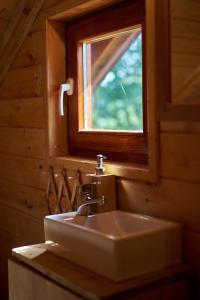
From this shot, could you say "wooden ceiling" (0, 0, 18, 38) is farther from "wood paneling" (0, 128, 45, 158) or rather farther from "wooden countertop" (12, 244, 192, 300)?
"wooden countertop" (12, 244, 192, 300)

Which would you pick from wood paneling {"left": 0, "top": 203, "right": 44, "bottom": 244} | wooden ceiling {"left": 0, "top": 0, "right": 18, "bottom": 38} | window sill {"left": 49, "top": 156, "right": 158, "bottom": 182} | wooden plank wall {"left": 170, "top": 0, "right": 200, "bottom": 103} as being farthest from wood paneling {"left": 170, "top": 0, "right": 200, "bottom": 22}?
wood paneling {"left": 0, "top": 203, "right": 44, "bottom": 244}

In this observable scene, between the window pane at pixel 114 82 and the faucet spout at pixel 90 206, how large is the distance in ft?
1.16

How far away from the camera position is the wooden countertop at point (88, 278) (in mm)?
1316

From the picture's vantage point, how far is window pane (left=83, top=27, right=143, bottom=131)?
76.7 inches

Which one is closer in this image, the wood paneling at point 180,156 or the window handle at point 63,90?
the wood paneling at point 180,156

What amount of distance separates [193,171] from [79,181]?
71cm

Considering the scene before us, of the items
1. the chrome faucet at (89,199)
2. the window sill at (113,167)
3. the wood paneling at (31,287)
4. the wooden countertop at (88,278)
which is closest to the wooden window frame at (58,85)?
the window sill at (113,167)

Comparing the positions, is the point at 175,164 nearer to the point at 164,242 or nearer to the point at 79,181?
the point at 164,242

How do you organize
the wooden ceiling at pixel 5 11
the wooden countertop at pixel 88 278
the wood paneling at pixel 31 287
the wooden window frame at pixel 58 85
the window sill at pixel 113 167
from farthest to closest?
the wooden ceiling at pixel 5 11 → the wooden window frame at pixel 58 85 → the window sill at pixel 113 167 → the wood paneling at pixel 31 287 → the wooden countertop at pixel 88 278

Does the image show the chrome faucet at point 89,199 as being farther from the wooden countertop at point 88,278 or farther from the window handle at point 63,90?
the window handle at point 63,90

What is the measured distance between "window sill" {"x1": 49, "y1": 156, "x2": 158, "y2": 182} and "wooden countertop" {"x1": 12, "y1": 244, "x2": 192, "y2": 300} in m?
0.34

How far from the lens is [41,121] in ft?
7.77

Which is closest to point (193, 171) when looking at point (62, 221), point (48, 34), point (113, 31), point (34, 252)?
point (62, 221)

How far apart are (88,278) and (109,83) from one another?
3.42ft
